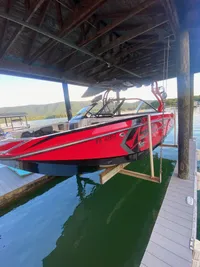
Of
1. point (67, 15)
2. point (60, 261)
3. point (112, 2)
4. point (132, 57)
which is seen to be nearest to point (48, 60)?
point (67, 15)

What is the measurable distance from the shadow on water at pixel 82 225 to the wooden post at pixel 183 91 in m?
1.18

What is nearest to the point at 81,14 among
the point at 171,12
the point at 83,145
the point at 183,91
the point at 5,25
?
the point at 171,12

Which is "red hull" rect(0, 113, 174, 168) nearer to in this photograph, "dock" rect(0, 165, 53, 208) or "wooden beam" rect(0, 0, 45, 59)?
"wooden beam" rect(0, 0, 45, 59)

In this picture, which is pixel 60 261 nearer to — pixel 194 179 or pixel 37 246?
pixel 37 246

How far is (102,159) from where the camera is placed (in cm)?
230

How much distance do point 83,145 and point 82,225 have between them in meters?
1.69

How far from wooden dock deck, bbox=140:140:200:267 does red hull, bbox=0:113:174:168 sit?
1043mm

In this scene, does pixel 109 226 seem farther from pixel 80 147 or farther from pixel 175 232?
pixel 80 147

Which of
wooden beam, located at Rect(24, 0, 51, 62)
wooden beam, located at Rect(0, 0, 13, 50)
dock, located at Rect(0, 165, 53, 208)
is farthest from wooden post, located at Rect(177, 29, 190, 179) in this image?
dock, located at Rect(0, 165, 53, 208)

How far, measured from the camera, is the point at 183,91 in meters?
2.62

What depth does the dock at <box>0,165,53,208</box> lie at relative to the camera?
133 inches

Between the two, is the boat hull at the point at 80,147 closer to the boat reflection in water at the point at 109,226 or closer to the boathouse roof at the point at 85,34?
the boat reflection in water at the point at 109,226

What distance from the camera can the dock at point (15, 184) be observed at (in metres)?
3.38

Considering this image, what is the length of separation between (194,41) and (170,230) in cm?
422
